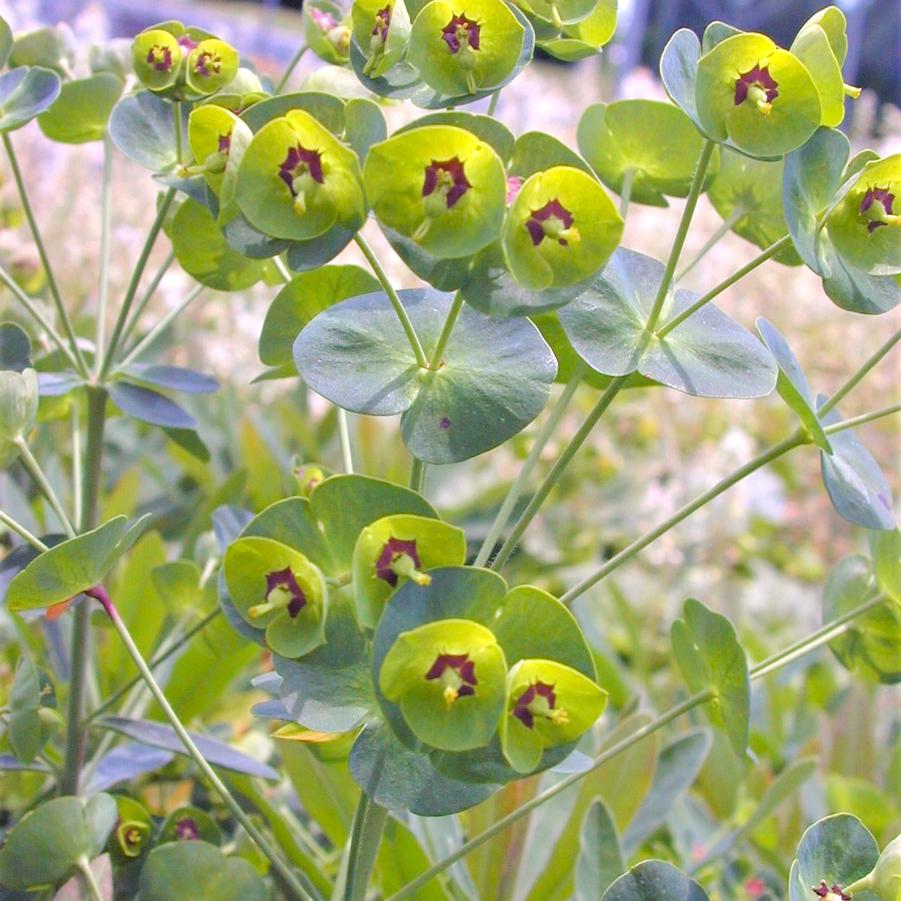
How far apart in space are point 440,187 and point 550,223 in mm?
48

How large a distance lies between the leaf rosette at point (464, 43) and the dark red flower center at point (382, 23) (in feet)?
0.10

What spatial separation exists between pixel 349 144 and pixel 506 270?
0.11 meters

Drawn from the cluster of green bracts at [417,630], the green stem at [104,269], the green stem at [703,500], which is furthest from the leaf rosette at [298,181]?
the green stem at [104,269]

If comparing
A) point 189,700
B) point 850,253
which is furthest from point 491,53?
point 189,700

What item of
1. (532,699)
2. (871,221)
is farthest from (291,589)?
(871,221)

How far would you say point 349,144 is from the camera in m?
0.51

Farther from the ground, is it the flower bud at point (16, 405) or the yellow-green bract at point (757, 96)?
the yellow-green bract at point (757, 96)

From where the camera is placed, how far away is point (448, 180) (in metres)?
0.44

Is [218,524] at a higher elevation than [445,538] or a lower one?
lower

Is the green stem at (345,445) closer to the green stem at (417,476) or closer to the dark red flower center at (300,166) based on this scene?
the green stem at (417,476)

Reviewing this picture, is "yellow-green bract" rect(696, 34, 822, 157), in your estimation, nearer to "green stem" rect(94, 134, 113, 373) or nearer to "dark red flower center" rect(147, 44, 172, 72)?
"dark red flower center" rect(147, 44, 172, 72)

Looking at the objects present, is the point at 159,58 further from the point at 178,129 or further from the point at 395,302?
the point at 395,302

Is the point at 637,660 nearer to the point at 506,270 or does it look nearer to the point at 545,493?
the point at 545,493

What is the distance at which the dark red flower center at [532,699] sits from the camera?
447 millimetres
